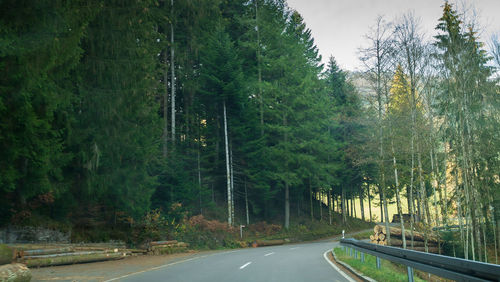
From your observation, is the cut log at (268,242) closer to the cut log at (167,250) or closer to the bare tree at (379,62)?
the cut log at (167,250)

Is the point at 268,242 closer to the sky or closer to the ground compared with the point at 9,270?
closer to the ground

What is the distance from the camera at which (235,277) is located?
9.61 metres

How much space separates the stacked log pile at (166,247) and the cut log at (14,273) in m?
11.2

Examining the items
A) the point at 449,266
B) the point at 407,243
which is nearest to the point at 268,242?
the point at 407,243

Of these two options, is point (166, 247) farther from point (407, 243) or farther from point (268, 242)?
point (407, 243)

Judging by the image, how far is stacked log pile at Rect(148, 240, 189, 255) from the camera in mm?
19609

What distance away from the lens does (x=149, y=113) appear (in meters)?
19.3

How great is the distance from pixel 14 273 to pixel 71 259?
5872mm

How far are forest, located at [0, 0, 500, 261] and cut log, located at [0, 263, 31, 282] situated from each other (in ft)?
13.0

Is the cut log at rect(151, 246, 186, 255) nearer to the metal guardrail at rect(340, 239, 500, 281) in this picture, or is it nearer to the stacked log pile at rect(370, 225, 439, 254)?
the stacked log pile at rect(370, 225, 439, 254)

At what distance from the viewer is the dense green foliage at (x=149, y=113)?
10516 millimetres

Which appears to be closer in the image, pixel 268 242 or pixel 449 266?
pixel 449 266

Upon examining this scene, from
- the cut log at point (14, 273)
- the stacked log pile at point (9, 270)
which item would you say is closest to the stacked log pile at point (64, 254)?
the stacked log pile at point (9, 270)

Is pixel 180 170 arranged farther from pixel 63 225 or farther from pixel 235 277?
pixel 235 277
